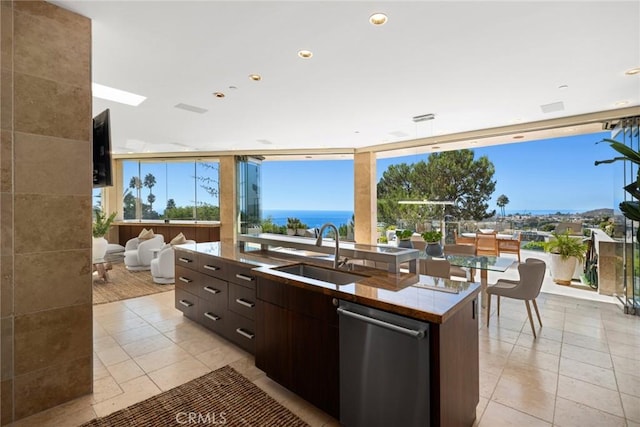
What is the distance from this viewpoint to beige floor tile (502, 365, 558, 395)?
2.37 m

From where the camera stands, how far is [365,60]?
303cm

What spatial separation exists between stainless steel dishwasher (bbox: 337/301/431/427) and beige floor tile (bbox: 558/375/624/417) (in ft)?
5.27

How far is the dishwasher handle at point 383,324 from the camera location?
1.44 metres

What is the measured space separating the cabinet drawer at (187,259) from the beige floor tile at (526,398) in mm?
3117

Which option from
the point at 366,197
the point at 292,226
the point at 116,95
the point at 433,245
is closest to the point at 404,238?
the point at 433,245

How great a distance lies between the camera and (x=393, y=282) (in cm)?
205

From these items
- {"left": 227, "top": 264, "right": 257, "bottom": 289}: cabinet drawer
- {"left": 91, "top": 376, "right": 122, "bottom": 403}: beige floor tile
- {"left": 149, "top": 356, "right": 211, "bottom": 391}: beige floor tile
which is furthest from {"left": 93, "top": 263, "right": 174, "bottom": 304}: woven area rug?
{"left": 227, "top": 264, "right": 257, "bottom": 289}: cabinet drawer

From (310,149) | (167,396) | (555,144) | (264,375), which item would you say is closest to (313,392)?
(264,375)

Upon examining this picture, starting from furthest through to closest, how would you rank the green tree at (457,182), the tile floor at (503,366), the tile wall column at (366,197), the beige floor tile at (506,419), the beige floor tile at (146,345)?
the green tree at (457,182), the tile wall column at (366,197), the beige floor tile at (146,345), the tile floor at (503,366), the beige floor tile at (506,419)

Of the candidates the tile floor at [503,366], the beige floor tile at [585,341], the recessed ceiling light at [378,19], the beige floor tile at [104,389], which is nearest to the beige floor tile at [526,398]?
the tile floor at [503,366]

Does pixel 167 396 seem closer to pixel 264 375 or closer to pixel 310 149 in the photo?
pixel 264 375

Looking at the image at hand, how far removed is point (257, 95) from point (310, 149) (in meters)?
3.66

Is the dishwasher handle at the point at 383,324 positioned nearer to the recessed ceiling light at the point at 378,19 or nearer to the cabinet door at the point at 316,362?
the cabinet door at the point at 316,362

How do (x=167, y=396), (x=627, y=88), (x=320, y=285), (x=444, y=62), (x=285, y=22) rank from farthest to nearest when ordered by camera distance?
(x=627, y=88) → (x=444, y=62) → (x=285, y=22) → (x=167, y=396) → (x=320, y=285)
